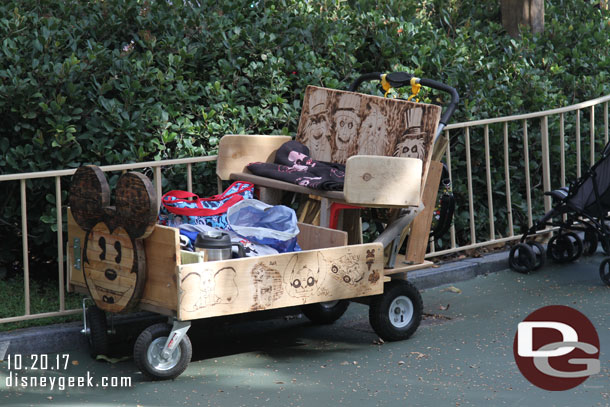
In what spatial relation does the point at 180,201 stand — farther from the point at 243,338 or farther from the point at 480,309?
the point at 480,309

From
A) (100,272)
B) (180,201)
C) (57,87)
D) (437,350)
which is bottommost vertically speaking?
(437,350)

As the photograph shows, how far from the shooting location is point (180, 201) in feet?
17.7

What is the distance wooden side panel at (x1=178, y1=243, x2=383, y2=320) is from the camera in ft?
15.7

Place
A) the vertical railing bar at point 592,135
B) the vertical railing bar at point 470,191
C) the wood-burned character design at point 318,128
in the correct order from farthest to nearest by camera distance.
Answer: the vertical railing bar at point 592,135
the vertical railing bar at point 470,191
the wood-burned character design at point 318,128

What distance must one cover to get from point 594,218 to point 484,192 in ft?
3.21

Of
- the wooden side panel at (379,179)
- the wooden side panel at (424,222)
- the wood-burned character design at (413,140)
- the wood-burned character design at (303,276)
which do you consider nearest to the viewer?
the wood-burned character design at (303,276)

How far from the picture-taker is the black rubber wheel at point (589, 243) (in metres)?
7.80

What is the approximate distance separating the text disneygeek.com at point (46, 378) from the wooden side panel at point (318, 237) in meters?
1.35

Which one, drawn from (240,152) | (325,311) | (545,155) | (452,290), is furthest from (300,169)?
(545,155)

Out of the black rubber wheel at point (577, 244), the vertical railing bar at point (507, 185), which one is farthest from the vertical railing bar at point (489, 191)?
the black rubber wheel at point (577, 244)

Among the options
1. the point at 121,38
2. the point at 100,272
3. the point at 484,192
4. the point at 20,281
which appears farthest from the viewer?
the point at 484,192

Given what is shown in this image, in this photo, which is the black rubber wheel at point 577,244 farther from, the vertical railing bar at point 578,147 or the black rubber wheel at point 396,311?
the black rubber wheel at point 396,311

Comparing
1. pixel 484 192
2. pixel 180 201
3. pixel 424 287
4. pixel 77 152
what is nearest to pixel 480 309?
pixel 424 287

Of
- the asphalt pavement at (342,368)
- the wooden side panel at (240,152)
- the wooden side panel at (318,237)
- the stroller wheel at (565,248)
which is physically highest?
the wooden side panel at (240,152)
